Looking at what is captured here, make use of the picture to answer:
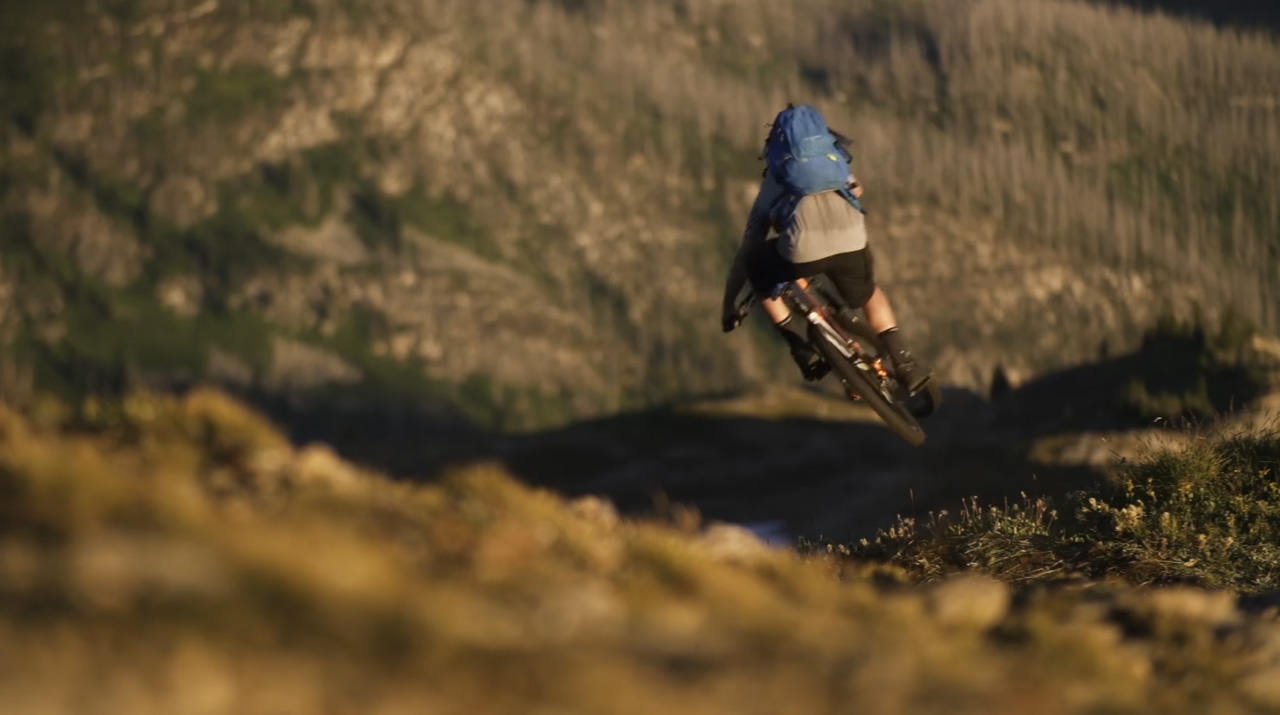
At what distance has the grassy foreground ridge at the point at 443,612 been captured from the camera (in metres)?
5.81

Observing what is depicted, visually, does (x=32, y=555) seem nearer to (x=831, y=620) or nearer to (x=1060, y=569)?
(x=831, y=620)

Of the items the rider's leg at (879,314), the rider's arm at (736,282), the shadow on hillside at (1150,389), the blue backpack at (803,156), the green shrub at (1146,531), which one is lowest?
the shadow on hillside at (1150,389)

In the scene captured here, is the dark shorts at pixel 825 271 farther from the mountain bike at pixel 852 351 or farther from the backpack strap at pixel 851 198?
the backpack strap at pixel 851 198

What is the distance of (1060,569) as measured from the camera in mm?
13016

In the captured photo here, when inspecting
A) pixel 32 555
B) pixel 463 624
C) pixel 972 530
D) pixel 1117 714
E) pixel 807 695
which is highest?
pixel 32 555

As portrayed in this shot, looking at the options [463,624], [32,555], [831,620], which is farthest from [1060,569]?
[32,555]

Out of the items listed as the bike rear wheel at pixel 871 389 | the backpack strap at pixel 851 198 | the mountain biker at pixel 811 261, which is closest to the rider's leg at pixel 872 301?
the mountain biker at pixel 811 261

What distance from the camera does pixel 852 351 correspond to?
49.6ft

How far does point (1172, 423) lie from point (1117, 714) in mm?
8508

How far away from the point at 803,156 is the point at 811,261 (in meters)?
0.95

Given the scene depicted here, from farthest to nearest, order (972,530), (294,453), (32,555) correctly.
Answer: (972,530) → (294,453) → (32,555)

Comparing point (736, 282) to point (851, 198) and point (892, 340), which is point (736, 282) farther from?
point (892, 340)

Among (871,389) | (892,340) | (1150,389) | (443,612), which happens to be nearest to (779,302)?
(871,389)

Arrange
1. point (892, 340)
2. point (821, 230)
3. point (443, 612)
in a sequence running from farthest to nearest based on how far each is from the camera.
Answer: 1. point (892, 340)
2. point (821, 230)
3. point (443, 612)
